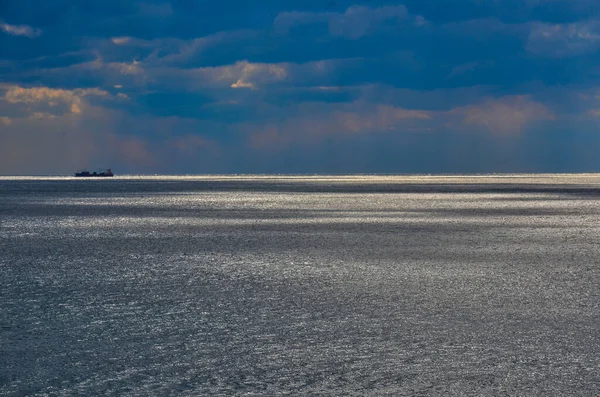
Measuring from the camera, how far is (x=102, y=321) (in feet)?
43.3

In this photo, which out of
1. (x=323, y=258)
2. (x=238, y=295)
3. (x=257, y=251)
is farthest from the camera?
(x=257, y=251)

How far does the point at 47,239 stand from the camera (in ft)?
99.1

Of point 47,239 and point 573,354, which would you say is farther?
point 47,239

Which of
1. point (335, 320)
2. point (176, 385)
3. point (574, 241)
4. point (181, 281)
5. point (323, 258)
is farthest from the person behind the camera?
point (574, 241)

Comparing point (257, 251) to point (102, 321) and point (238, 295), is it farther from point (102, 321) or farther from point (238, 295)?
point (102, 321)

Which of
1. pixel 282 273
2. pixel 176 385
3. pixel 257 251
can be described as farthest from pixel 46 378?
pixel 257 251

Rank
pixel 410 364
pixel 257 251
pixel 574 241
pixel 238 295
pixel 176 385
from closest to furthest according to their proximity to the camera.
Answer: pixel 176 385 < pixel 410 364 < pixel 238 295 < pixel 257 251 < pixel 574 241

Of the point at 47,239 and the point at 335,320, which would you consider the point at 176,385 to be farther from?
the point at 47,239

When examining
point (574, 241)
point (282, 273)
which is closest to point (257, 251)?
point (282, 273)

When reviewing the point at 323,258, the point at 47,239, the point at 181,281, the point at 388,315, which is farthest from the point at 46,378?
the point at 47,239

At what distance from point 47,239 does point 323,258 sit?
40.7ft

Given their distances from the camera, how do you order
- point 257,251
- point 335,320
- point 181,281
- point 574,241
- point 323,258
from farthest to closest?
point 574,241, point 257,251, point 323,258, point 181,281, point 335,320

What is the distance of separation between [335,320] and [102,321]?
380 cm

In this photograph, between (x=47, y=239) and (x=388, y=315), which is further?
(x=47, y=239)
